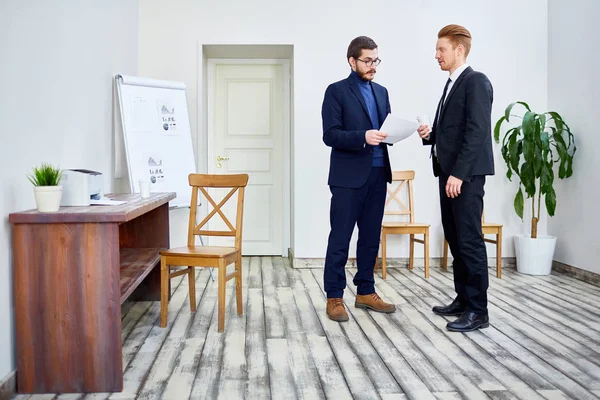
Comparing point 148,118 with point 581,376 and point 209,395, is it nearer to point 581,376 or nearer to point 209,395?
point 209,395

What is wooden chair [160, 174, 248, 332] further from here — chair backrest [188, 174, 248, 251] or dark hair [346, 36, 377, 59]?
dark hair [346, 36, 377, 59]

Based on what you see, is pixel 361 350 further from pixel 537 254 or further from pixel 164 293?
pixel 537 254

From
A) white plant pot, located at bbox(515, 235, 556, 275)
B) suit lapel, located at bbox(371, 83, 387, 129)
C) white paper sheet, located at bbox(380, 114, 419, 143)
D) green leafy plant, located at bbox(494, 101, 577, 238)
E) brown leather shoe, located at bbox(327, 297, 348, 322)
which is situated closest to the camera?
white paper sheet, located at bbox(380, 114, 419, 143)

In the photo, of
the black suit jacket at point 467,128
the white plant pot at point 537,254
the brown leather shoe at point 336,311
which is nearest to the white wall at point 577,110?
the white plant pot at point 537,254

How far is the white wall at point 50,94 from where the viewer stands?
2221mm

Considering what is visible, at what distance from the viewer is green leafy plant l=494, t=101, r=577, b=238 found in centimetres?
466

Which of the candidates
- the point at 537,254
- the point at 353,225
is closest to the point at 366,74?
the point at 353,225

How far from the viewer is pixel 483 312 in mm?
3127

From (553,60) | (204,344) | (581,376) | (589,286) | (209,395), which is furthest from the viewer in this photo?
(553,60)

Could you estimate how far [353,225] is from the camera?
3.37m

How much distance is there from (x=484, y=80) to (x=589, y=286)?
2217 millimetres

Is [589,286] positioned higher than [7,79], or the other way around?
[7,79]

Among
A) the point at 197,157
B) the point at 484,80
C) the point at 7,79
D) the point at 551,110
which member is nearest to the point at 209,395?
the point at 7,79

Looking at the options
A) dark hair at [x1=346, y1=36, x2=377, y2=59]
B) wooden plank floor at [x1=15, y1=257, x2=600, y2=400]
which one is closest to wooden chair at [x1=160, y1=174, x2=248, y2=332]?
wooden plank floor at [x1=15, y1=257, x2=600, y2=400]
